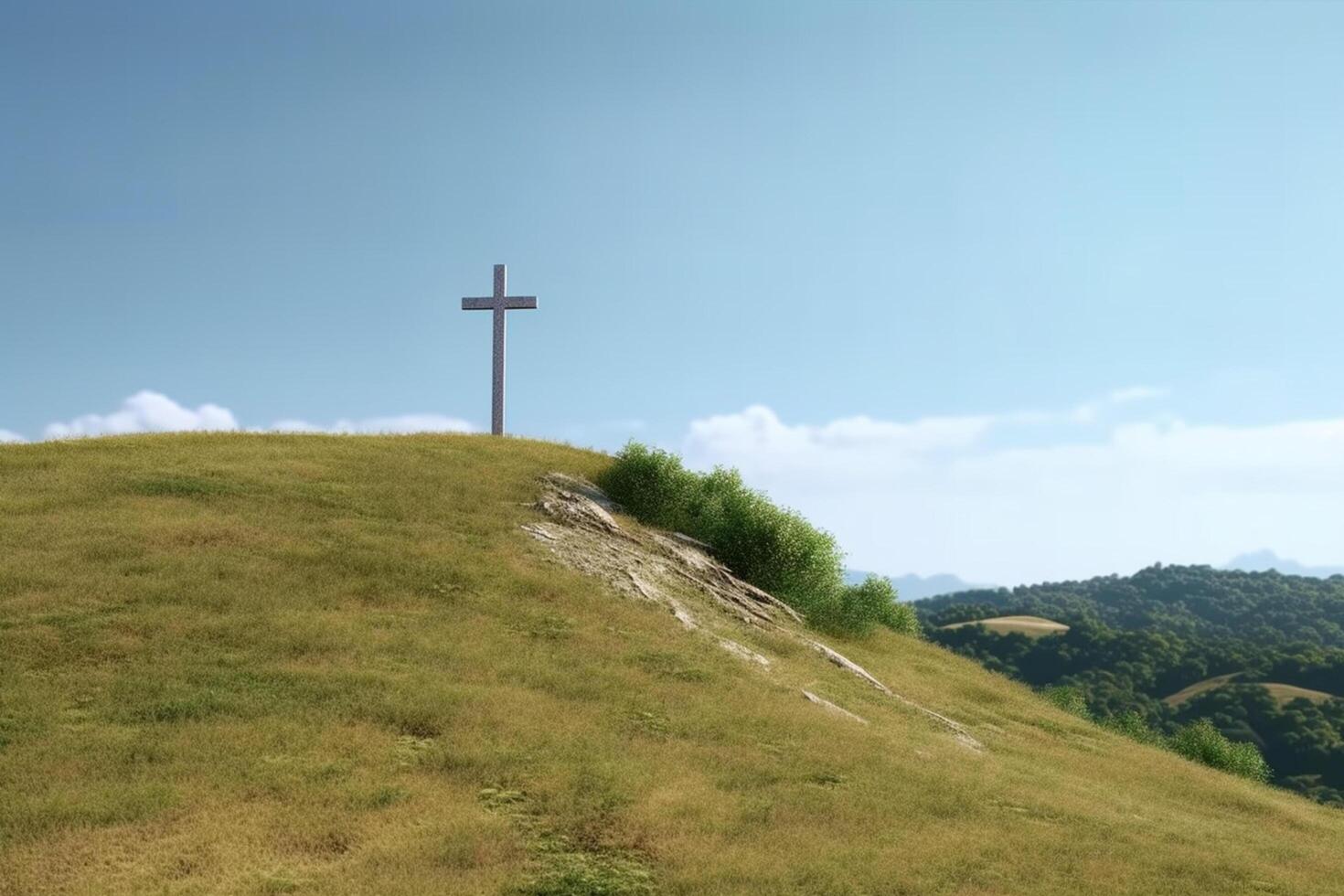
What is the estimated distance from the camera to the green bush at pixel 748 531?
33.8m

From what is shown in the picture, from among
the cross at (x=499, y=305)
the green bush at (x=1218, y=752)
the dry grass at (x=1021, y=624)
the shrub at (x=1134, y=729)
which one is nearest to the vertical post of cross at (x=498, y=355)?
the cross at (x=499, y=305)

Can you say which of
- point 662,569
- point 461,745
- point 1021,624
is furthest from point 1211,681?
point 461,745

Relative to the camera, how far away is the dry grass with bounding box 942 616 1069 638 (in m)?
164

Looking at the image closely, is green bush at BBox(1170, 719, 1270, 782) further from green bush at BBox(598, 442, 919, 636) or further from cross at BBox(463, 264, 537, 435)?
cross at BBox(463, 264, 537, 435)

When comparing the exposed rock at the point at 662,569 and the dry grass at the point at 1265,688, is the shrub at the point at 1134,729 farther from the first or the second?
the dry grass at the point at 1265,688

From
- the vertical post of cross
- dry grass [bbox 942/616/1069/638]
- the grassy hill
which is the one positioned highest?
the vertical post of cross

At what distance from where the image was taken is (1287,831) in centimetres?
2259

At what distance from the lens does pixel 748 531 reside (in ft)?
112

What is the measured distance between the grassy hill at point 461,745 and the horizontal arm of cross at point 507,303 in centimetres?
1200

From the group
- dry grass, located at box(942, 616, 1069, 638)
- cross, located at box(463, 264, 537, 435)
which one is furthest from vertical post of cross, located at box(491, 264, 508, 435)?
dry grass, located at box(942, 616, 1069, 638)

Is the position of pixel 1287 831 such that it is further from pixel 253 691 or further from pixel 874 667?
pixel 253 691

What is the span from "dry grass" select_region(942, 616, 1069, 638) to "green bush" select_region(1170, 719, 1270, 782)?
125m

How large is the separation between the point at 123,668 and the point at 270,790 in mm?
5681

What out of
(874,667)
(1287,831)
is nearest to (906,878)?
(1287,831)
